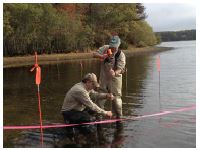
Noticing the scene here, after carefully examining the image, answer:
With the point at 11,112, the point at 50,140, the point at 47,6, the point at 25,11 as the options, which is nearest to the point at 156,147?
the point at 50,140

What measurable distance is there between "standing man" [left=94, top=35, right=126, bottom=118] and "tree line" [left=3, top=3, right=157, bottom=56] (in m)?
45.9

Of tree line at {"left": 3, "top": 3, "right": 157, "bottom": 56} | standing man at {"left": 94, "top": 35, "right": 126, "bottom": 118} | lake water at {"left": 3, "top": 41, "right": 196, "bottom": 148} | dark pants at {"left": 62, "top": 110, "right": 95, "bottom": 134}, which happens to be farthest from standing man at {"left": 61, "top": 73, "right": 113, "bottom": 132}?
tree line at {"left": 3, "top": 3, "right": 157, "bottom": 56}

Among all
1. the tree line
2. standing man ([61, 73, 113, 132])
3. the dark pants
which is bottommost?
the dark pants

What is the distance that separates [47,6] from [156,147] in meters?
56.3

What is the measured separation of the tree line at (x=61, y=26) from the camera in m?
59.2

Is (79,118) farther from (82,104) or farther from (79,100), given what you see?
(79,100)

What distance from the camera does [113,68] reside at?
12047 mm

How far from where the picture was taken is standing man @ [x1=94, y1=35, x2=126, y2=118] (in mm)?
11859

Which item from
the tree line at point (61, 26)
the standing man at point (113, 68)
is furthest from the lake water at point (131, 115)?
the tree line at point (61, 26)

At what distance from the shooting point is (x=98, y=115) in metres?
12.0

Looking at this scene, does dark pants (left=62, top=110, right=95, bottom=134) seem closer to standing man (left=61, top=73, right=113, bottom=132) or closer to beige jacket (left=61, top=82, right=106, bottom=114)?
standing man (left=61, top=73, right=113, bottom=132)

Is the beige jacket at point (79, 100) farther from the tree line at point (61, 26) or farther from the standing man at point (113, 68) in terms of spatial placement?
the tree line at point (61, 26)

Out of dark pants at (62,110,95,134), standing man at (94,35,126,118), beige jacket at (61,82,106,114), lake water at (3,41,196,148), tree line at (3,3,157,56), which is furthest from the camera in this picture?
tree line at (3,3,157,56)

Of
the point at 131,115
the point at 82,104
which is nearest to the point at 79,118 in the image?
the point at 82,104
